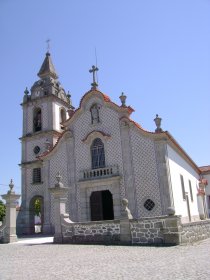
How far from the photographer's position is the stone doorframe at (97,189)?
66.2ft

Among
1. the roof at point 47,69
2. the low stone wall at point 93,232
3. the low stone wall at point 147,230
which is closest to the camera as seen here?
the low stone wall at point 147,230

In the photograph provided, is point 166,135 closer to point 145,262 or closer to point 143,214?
point 143,214

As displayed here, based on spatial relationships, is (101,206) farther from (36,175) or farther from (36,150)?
(36,150)

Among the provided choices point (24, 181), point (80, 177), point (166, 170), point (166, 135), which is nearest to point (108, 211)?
point (80, 177)

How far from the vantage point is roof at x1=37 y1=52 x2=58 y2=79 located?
102ft

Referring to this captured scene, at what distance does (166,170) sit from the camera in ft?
62.8

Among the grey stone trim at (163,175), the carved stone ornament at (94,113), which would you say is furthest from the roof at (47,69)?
the grey stone trim at (163,175)

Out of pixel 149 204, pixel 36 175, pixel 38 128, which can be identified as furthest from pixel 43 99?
pixel 149 204

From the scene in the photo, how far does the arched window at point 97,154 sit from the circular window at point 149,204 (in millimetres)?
4056

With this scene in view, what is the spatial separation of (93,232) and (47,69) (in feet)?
69.7

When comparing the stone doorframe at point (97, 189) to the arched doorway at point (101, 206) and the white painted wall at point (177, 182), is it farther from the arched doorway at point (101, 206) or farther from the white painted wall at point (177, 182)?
the white painted wall at point (177, 182)

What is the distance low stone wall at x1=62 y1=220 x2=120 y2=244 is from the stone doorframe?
560 cm

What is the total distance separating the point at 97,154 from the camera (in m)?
21.8

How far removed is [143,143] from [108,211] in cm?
588
